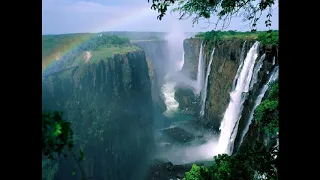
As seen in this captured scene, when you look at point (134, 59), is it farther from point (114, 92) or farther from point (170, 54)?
point (170, 54)

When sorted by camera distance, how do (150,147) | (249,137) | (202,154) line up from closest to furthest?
(249,137), (202,154), (150,147)

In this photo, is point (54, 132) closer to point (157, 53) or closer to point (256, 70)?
point (256, 70)

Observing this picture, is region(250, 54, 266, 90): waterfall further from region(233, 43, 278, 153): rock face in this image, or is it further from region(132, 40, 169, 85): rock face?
region(132, 40, 169, 85): rock face

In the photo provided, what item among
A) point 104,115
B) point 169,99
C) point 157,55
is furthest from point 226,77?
point 157,55
